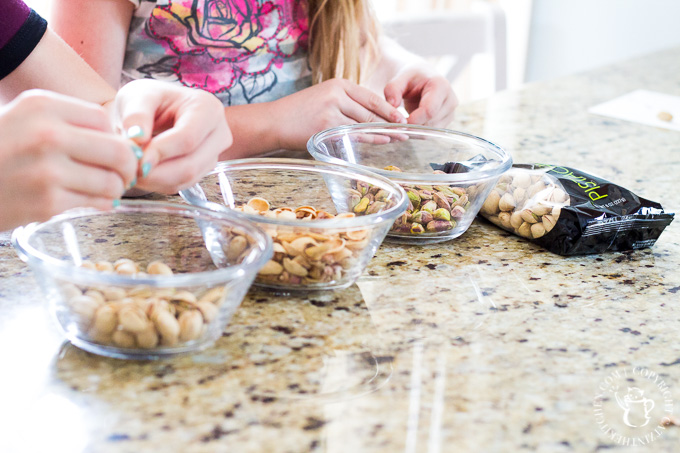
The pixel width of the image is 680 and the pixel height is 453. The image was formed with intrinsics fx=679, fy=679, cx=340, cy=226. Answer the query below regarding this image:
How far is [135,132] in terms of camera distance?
0.52 meters

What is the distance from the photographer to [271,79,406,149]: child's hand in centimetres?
99

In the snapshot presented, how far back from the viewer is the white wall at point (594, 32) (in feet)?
10.5

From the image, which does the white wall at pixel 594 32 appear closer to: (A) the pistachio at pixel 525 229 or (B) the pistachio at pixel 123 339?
(A) the pistachio at pixel 525 229

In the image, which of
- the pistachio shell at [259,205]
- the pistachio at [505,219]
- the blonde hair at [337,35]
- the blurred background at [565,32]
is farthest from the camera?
the blurred background at [565,32]

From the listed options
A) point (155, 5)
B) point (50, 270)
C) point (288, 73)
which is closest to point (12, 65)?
point (155, 5)

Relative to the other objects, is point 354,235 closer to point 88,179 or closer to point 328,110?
point 88,179

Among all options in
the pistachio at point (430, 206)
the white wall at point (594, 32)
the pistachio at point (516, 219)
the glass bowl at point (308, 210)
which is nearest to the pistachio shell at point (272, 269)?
the glass bowl at point (308, 210)

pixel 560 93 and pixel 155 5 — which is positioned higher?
pixel 155 5

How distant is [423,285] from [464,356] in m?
0.13

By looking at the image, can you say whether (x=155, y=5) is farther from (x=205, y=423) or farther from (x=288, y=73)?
(x=205, y=423)

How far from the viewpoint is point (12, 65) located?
2.63ft

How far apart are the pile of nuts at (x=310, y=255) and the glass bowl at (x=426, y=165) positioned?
0.15 meters

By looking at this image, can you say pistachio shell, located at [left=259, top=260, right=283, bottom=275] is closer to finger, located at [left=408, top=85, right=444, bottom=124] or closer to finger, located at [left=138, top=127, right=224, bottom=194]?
finger, located at [left=138, top=127, right=224, bottom=194]

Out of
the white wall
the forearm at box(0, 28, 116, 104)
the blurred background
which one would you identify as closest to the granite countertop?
the forearm at box(0, 28, 116, 104)
